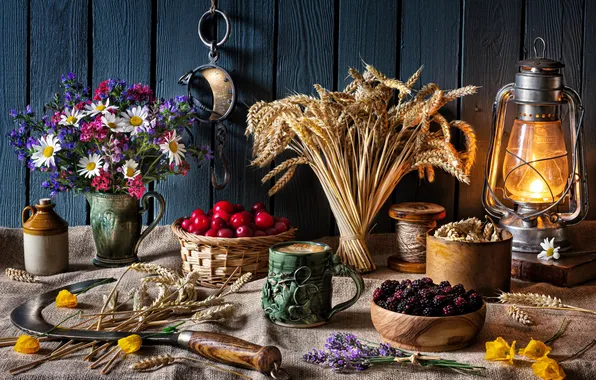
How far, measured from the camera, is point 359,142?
193cm

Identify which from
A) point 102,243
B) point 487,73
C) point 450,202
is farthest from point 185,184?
point 487,73

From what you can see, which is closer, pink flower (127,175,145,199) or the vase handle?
pink flower (127,175,145,199)

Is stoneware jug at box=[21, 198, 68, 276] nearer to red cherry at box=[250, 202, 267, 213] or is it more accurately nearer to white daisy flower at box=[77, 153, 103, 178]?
white daisy flower at box=[77, 153, 103, 178]

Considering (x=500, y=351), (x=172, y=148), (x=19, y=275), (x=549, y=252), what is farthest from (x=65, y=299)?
(x=549, y=252)

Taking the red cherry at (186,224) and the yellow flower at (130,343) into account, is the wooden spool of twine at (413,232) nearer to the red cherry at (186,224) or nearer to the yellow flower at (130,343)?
the red cherry at (186,224)

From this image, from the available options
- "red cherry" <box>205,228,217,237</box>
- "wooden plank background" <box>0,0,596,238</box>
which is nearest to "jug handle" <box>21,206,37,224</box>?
"wooden plank background" <box>0,0,596,238</box>

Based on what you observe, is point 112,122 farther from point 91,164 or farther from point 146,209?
point 146,209

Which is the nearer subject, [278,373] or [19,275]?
[278,373]

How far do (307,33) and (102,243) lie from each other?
78cm

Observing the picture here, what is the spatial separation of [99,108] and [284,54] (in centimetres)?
53

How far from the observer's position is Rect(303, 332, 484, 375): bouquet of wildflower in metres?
1.33

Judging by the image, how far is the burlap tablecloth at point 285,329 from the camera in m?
Result: 1.32

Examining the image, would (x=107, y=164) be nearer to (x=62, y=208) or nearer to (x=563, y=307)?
(x=62, y=208)

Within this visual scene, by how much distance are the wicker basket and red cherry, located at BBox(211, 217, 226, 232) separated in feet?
0.14
